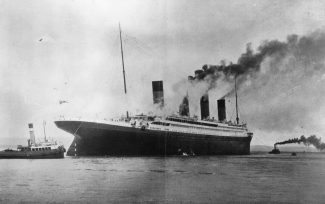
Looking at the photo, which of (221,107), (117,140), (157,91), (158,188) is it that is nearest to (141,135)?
(117,140)

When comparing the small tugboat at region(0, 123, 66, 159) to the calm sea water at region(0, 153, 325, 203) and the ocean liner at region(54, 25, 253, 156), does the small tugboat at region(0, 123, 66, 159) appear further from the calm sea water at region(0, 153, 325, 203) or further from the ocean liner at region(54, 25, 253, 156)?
the calm sea water at region(0, 153, 325, 203)

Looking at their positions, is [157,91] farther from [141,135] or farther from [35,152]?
[35,152]

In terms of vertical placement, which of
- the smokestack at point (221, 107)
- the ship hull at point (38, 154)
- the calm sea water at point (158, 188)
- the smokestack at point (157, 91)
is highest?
the smokestack at point (157, 91)

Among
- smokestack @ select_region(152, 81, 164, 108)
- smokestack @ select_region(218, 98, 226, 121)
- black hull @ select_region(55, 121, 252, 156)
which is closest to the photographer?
black hull @ select_region(55, 121, 252, 156)

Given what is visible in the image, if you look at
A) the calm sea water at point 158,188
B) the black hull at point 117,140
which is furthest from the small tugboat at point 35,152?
the calm sea water at point 158,188

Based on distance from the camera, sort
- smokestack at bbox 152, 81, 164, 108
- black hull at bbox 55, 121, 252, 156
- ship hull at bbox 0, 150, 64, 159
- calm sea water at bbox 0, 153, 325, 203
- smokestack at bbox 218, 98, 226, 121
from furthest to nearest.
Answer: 1. smokestack at bbox 218, 98, 226, 121
2. ship hull at bbox 0, 150, 64, 159
3. smokestack at bbox 152, 81, 164, 108
4. black hull at bbox 55, 121, 252, 156
5. calm sea water at bbox 0, 153, 325, 203

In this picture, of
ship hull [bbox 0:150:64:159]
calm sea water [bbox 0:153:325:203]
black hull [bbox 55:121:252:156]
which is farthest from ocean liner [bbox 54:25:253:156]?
calm sea water [bbox 0:153:325:203]

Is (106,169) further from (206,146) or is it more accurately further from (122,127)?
(206,146)

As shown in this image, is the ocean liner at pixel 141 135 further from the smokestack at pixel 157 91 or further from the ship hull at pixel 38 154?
the ship hull at pixel 38 154
